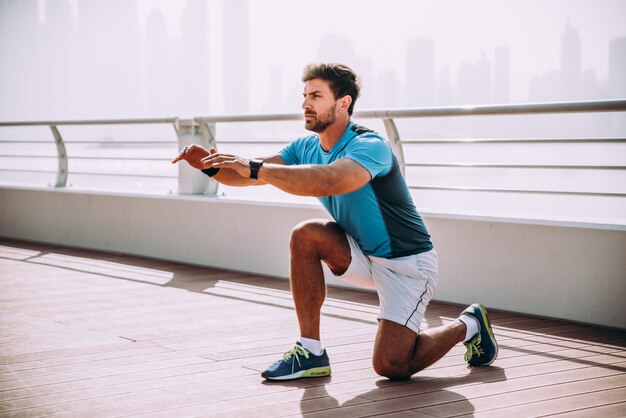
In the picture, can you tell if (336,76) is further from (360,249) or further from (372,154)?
(360,249)

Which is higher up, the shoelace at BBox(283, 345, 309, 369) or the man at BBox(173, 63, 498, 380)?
the man at BBox(173, 63, 498, 380)

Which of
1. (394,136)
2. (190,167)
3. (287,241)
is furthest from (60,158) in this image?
(394,136)

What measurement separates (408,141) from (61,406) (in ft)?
11.1

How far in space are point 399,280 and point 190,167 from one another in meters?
3.99

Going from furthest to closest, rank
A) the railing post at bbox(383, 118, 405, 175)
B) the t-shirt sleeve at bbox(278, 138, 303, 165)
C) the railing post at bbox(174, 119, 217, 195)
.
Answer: the railing post at bbox(174, 119, 217, 195) → the railing post at bbox(383, 118, 405, 175) → the t-shirt sleeve at bbox(278, 138, 303, 165)

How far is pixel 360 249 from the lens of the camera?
3740 millimetres

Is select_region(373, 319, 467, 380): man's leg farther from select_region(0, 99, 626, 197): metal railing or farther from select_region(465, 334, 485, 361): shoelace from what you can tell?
select_region(0, 99, 626, 197): metal railing

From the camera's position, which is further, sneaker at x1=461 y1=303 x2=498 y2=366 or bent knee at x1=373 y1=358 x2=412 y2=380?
sneaker at x1=461 y1=303 x2=498 y2=366

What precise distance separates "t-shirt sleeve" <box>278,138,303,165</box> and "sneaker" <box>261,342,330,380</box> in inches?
35.3

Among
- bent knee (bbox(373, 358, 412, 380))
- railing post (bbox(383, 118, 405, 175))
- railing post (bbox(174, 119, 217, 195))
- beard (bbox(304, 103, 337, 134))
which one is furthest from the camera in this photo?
railing post (bbox(174, 119, 217, 195))

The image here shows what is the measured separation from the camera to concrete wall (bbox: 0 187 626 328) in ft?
16.1

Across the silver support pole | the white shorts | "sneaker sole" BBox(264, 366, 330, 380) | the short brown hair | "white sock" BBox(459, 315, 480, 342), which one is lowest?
"sneaker sole" BBox(264, 366, 330, 380)

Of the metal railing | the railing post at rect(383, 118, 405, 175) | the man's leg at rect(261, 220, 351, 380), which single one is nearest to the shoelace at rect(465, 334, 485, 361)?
the man's leg at rect(261, 220, 351, 380)

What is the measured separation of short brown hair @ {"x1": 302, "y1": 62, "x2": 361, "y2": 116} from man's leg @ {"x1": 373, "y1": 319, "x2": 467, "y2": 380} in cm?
101
